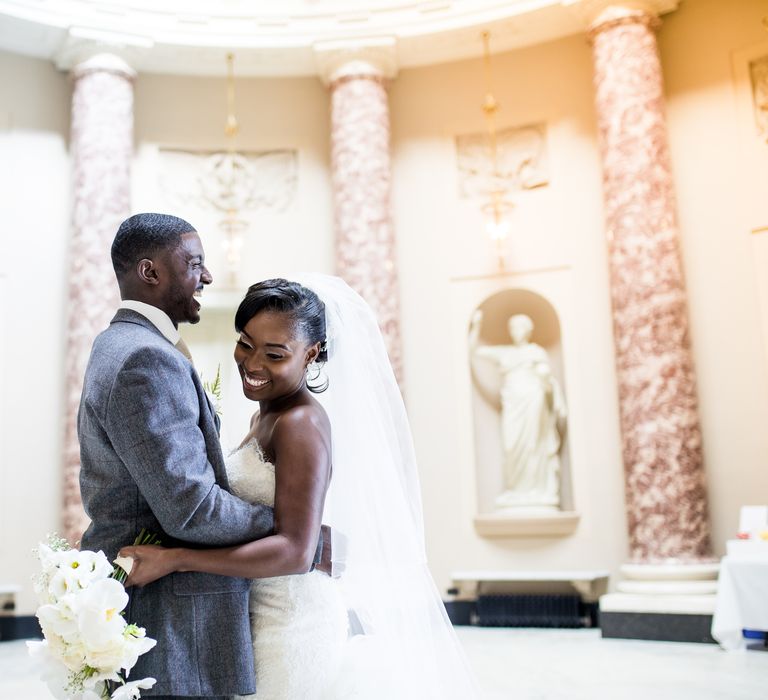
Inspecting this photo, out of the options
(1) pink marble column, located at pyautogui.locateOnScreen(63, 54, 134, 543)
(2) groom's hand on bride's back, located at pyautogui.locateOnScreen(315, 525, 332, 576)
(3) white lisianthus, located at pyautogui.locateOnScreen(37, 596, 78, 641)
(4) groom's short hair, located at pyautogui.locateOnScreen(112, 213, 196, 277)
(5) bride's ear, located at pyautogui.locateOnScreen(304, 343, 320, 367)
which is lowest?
(3) white lisianthus, located at pyautogui.locateOnScreen(37, 596, 78, 641)

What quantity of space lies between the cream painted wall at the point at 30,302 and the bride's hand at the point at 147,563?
819 cm

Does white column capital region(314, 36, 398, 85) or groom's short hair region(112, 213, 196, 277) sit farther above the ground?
white column capital region(314, 36, 398, 85)

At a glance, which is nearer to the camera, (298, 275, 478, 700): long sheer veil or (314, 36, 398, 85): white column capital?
(298, 275, 478, 700): long sheer veil

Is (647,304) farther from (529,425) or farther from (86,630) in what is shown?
(86,630)

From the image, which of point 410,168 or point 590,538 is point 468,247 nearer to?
point 410,168

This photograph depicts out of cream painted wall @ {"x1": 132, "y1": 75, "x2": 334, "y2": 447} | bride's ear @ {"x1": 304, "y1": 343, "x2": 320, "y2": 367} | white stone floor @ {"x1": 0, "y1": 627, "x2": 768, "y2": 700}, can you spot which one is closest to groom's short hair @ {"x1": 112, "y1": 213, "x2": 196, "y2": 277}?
bride's ear @ {"x1": 304, "y1": 343, "x2": 320, "y2": 367}

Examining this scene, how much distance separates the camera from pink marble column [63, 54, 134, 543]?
9.98 meters

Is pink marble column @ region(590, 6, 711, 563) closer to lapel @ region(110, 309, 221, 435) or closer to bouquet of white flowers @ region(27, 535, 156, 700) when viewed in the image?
lapel @ region(110, 309, 221, 435)

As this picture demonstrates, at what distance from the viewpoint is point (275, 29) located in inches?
429

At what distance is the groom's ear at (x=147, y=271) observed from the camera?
2691 millimetres

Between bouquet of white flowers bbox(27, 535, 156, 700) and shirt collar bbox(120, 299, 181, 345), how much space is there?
26.3 inches

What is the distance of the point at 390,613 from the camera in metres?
3.08

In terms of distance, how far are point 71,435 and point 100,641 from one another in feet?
26.8

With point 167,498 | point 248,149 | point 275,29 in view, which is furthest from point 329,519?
point 248,149
